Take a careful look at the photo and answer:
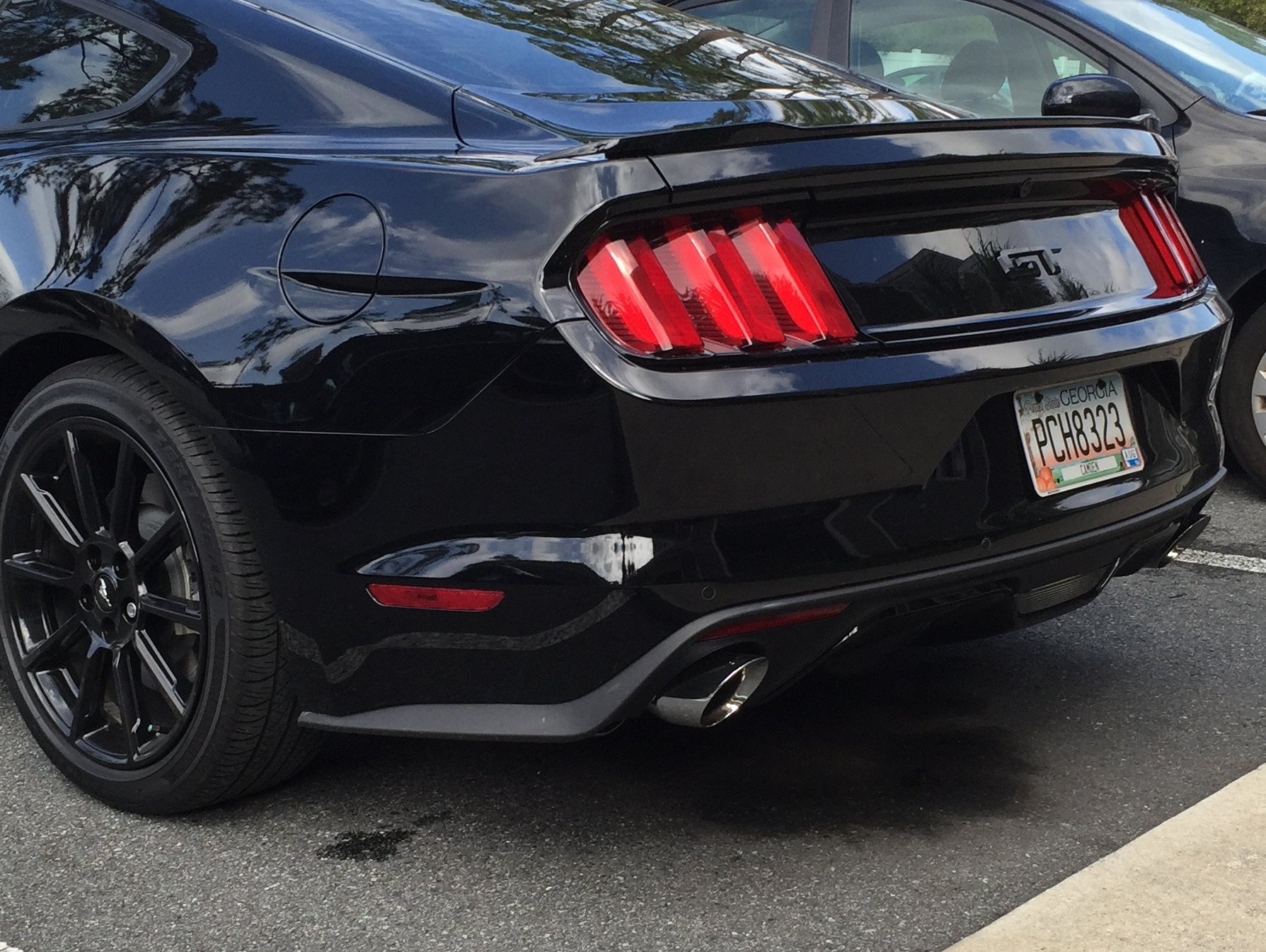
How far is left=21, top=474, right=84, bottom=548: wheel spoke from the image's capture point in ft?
9.50

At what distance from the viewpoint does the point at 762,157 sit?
7.48ft

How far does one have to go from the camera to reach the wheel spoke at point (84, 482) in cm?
282

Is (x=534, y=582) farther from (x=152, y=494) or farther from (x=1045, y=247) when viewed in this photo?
(x=1045, y=247)

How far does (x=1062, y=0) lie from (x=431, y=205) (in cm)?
341

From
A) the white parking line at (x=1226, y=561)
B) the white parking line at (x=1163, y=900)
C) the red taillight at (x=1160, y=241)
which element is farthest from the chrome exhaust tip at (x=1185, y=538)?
the white parking line at (x=1226, y=561)

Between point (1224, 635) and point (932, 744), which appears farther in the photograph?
point (1224, 635)

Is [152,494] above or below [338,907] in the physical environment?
Answer: above

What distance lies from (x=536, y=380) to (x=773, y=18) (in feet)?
11.9

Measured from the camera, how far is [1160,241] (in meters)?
2.89

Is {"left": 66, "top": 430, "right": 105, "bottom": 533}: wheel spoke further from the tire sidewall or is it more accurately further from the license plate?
the license plate

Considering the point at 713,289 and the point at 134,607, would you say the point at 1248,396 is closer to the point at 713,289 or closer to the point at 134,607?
the point at 713,289

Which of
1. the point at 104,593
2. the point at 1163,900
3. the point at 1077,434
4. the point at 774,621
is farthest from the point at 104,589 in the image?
the point at 1163,900

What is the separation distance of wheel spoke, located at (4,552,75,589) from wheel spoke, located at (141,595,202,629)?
246 mm

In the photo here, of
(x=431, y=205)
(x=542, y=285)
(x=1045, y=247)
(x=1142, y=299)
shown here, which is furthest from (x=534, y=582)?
(x=1142, y=299)
